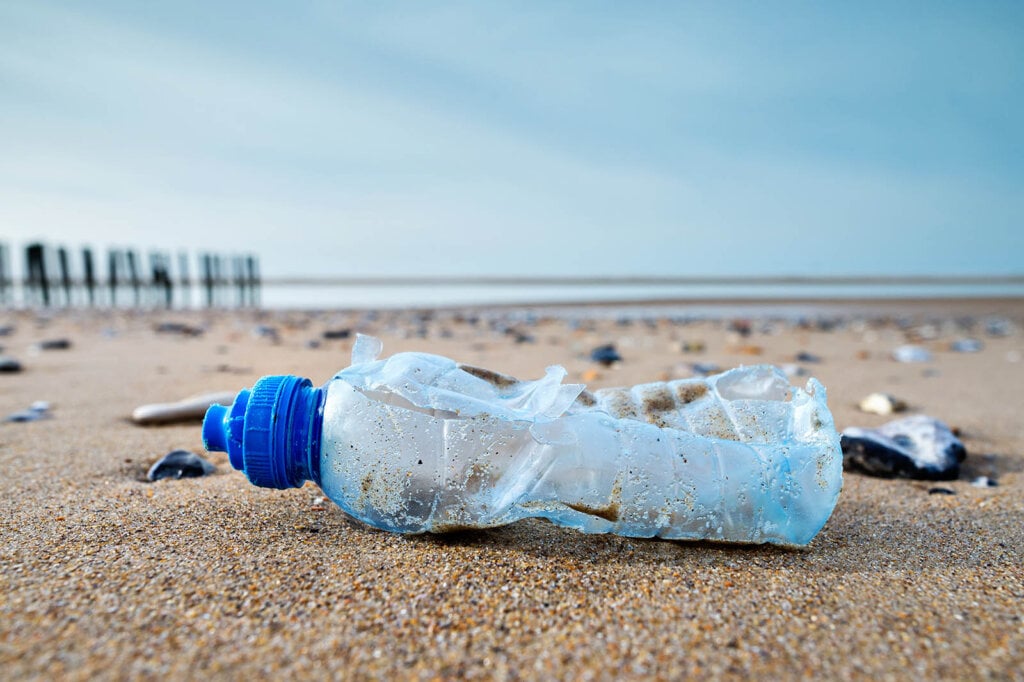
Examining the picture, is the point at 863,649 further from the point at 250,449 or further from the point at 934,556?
the point at 250,449

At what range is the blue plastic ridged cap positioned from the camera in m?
1.31

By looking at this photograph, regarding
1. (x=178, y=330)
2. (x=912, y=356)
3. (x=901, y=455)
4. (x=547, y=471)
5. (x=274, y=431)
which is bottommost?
(x=178, y=330)

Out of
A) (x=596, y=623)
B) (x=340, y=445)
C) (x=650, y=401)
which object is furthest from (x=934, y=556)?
(x=340, y=445)

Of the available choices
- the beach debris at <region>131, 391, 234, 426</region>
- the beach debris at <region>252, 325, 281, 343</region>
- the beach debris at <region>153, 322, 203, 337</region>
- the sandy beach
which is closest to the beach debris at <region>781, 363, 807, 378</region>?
the sandy beach

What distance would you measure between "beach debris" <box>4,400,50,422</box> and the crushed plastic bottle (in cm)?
205

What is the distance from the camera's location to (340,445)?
1378 mm

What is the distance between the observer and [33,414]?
2.86 meters

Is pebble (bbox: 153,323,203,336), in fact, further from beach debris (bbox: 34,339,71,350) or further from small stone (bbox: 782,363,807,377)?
small stone (bbox: 782,363,807,377)

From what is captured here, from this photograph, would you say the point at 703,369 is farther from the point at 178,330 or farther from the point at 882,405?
the point at 178,330

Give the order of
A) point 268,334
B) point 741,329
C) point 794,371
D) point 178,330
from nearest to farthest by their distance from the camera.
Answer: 1. point 794,371
2. point 268,334
3. point 178,330
4. point 741,329

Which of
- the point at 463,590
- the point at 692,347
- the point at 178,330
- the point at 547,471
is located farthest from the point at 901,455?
the point at 178,330

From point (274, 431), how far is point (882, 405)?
3164 mm

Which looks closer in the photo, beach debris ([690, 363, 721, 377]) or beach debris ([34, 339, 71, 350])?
beach debris ([690, 363, 721, 377])

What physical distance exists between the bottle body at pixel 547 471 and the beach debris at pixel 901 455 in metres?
0.84
